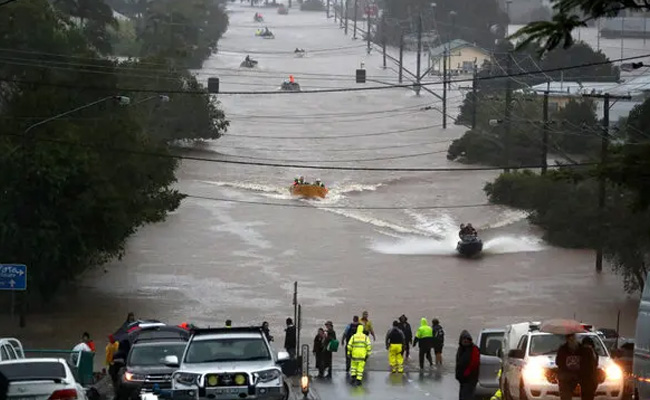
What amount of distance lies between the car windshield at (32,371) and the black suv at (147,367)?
363 centimetres

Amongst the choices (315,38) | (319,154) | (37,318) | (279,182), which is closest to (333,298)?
(37,318)

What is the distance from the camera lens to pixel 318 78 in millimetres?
148250

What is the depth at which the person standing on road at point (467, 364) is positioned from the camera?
76.9 ft

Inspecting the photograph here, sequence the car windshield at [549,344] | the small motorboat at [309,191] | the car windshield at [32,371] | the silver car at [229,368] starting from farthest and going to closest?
1. the small motorboat at [309,191]
2. the car windshield at [549,344]
3. the silver car at [229,368]
4. the car windshield at [32,371]

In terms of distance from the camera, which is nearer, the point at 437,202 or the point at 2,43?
the point at 2,43

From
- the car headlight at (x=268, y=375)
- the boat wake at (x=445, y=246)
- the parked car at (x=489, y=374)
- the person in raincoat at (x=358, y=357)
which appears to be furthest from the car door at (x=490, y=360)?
the boat wake at (x=445, y=246)

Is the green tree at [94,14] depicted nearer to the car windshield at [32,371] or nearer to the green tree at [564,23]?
the car windshield at [32,371]

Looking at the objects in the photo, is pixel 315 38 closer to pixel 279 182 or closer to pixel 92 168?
pixel 279 182

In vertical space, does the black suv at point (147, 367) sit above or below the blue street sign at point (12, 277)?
above

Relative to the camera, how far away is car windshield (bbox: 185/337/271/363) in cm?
2161

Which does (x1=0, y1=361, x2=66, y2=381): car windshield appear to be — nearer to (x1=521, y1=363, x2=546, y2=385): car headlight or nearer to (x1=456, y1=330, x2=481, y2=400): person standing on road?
(x1=456, y1=330, x2=481, y2=400): person standing on road

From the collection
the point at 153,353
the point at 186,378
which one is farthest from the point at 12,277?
the point at 186,378


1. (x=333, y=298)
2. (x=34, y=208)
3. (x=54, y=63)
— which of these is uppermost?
(x=54, y=63)

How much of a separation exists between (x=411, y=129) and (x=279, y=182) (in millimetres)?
24106
